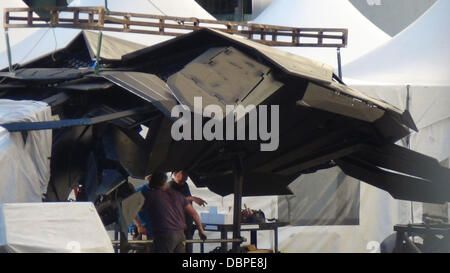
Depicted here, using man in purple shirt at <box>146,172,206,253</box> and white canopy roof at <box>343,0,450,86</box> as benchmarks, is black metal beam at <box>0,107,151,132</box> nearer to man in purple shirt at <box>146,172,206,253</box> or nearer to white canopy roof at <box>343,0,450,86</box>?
man in purple shirt at <box>146,172,206,253</box>

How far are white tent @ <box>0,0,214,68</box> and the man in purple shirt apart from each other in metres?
4.89

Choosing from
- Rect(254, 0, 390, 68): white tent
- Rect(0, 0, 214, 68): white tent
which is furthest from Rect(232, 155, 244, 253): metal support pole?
Rect(254, 0, 390, 68): white tent

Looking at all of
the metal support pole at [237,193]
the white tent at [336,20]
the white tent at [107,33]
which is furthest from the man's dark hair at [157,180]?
the white tent at [336,20]

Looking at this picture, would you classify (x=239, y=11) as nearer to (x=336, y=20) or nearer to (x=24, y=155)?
(x=336, y=20)

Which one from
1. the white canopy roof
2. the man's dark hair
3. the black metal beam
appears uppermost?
the white canopy roof

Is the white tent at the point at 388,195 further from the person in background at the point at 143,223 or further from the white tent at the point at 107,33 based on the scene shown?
the white tent at the point at 107,33

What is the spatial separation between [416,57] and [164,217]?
7341 mm

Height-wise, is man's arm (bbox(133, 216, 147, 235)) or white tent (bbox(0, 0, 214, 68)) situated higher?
white tent (bbox(0, 0, 214, 68))

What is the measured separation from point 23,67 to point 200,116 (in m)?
3.74

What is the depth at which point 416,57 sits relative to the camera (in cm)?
1661

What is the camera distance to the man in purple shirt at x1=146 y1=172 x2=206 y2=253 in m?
10.9

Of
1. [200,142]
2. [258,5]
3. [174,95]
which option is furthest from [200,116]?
[258,5]

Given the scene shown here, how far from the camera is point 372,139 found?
453 inches

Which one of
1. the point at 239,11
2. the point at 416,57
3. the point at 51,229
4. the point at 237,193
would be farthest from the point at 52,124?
the point at 239,11
